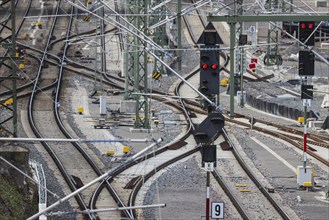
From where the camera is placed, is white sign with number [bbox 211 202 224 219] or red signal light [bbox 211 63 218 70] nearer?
white sign with number [bbox 211 202 224 219]

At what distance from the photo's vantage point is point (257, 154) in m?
35.1

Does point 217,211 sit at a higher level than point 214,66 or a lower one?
lower

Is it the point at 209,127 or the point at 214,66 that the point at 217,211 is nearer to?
the point at 209,127

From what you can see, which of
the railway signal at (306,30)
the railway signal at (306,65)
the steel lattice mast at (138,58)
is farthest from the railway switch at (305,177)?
the steel lattice mast at (138,58)

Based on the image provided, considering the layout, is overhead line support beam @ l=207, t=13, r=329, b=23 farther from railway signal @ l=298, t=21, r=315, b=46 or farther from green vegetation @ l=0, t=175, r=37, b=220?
green vegetation @ l=0, t=175, r=37, b=220

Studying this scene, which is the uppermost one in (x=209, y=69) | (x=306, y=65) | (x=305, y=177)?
(x=209, y=69)

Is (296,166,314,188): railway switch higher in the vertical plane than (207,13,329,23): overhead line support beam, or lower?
lower

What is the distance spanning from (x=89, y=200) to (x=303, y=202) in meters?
4.82

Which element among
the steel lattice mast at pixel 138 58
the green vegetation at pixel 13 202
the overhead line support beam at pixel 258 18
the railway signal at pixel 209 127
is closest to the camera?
the railway signal at pixel 209 127

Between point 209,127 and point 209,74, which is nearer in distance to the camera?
point 209,127

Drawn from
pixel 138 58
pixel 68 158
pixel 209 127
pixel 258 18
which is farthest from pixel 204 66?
pixel 138 58

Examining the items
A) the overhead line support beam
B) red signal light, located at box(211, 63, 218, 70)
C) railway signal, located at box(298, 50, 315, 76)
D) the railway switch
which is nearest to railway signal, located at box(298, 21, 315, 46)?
railway signal, located at box(298, 50, 315, 76)

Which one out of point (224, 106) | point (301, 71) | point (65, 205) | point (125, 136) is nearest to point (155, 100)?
point (224, 106)

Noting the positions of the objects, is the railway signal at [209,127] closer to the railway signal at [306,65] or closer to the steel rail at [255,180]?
the steel rail at [255,180]
